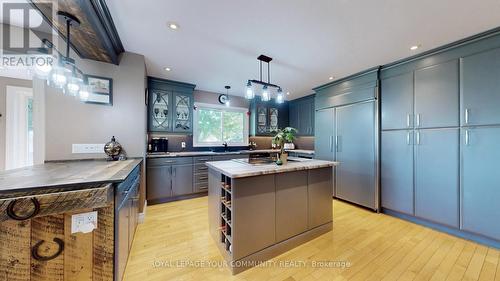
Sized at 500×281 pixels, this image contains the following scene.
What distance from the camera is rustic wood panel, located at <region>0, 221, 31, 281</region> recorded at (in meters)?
1.02

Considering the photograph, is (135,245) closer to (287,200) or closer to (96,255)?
(96,255)

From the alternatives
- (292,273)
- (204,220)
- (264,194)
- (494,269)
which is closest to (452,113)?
(494,269)

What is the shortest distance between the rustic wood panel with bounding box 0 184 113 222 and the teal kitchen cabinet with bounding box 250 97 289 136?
13.6 feet

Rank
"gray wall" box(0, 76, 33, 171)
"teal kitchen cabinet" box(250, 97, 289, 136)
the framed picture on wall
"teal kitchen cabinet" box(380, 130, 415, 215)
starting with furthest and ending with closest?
"teal kitchen cabinet" box(250, 97, 289, 136) < "teal kitchen cabinet" box(380, 130, 415, 215) < "gray wall" box(0, 76, 33, 171) < the framed picture on wall

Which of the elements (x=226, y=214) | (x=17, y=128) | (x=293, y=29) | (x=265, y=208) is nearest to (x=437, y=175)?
(x=265, y=208)

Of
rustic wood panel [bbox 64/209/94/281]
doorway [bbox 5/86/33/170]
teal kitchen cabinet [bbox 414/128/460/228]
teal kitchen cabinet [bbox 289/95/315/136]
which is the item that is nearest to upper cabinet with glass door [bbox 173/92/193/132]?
doorway [bbox 5/86/33/170]

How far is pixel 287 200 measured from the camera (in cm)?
199

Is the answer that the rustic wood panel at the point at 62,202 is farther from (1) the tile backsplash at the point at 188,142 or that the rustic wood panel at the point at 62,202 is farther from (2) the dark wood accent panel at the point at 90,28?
(1) the tile backsplash at the point at 188,142

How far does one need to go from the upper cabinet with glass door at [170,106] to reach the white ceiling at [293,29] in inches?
27.1

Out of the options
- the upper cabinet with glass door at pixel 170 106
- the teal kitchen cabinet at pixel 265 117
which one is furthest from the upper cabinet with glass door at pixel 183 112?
the teal kitchen cabinet at pixel 265 117

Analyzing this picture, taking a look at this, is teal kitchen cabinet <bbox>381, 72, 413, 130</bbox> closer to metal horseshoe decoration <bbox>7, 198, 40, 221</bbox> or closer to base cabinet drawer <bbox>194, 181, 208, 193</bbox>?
base cabinet drawer <bbox>194, 181, 208, 193</bbox>

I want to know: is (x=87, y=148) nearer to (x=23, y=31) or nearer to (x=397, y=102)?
(x=23, y=31)

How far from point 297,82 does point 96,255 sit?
401 centimetres

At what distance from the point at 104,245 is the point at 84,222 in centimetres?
23
